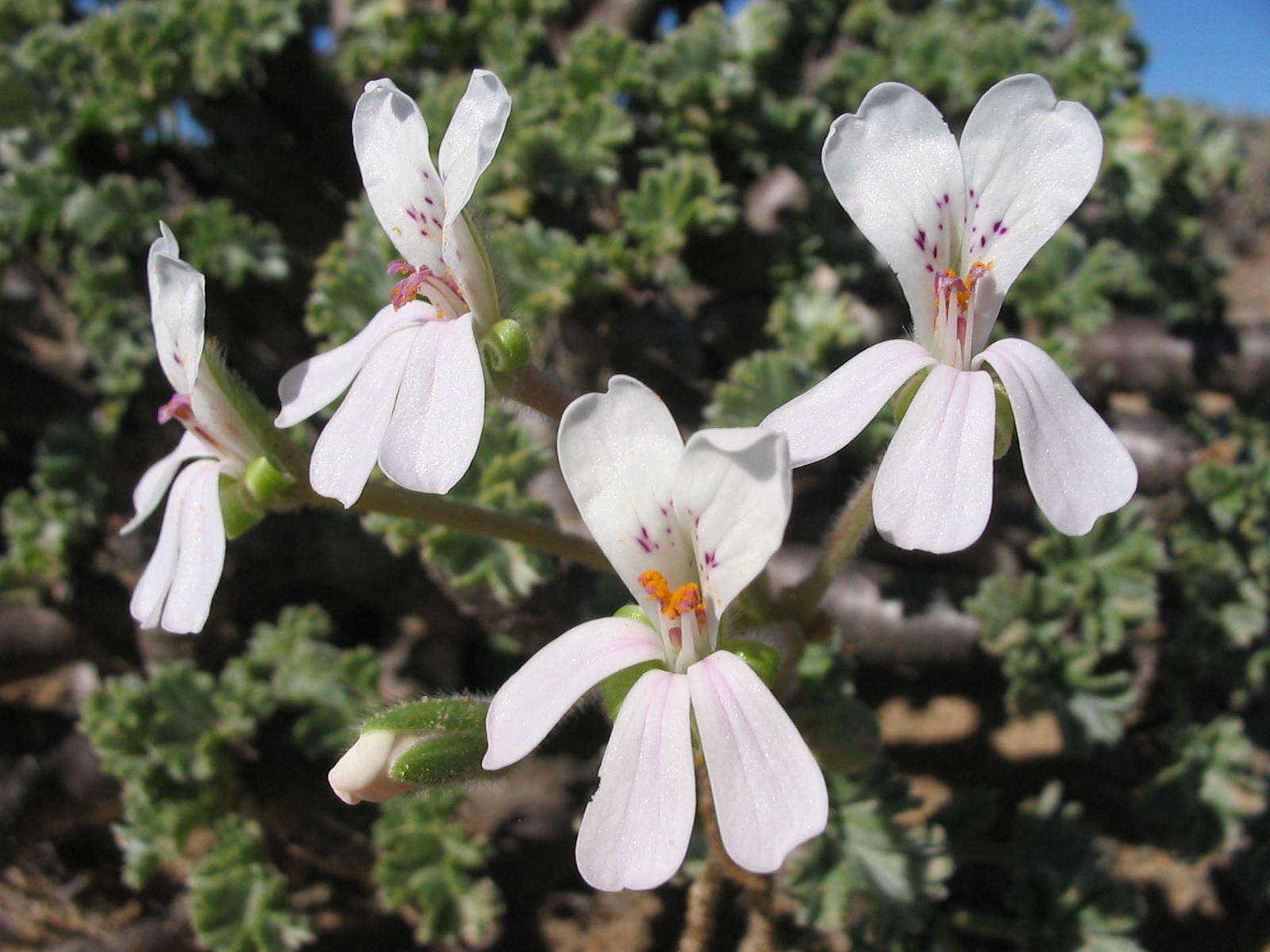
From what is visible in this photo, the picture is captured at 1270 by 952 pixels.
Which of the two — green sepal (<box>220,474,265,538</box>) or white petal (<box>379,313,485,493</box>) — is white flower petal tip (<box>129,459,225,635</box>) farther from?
white petal (<box>379,313,485,493</box>)

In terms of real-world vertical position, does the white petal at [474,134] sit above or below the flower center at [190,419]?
above

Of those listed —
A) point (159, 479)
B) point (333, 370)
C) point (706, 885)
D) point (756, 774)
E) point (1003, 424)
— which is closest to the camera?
point (756, 774)

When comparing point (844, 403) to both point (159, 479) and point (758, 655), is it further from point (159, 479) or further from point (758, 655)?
point (159, 479)

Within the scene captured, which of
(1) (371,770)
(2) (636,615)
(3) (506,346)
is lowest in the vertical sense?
(1) (371,770)

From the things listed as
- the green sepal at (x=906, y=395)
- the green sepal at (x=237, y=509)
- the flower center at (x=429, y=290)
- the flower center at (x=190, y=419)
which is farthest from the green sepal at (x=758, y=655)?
the flower center at (x=190, y=419)

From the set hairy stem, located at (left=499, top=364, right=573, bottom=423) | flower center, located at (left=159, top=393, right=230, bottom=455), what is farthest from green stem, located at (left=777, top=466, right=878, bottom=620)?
flower center, located at (left=159, top=393, right=230, bottom=455)

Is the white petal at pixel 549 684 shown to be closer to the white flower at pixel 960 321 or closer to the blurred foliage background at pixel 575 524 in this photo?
the white flower at pixel 960 321

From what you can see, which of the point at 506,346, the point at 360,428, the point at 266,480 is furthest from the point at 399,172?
the point at 266,480
